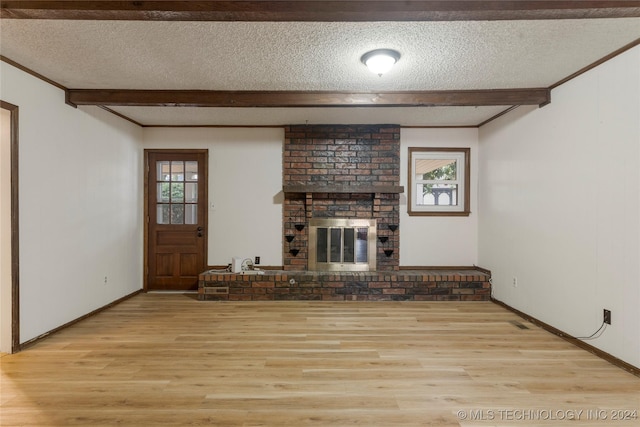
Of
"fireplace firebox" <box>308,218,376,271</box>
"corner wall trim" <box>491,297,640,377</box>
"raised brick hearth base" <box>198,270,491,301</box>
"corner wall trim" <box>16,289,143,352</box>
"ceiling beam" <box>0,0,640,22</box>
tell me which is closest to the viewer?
"ceiling beam" <box>0,0,640,22</box>

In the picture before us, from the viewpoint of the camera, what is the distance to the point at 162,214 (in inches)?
190

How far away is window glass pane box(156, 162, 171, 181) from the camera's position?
484 cm

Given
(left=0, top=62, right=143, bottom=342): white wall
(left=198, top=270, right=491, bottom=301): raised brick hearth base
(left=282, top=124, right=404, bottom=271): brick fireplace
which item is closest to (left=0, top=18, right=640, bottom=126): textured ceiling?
(left=0, top=62, right=143, bottom=342): white wall

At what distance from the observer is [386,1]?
184 centimetres

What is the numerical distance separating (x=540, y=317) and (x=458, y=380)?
177cm

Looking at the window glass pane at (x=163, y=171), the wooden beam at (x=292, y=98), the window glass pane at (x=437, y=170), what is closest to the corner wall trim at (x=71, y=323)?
the window glass pane at (x=163, y=171)

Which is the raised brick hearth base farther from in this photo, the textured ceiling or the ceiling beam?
the ceiling beam

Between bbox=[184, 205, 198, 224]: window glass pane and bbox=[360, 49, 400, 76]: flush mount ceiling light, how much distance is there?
132 inches

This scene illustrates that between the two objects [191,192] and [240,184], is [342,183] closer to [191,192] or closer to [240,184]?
[240,184]

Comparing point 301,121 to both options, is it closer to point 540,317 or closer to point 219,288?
point 219,288

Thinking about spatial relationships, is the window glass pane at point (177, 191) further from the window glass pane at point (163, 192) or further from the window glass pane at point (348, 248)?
the window glass pane at point (348, 248)

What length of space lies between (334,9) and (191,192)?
12.2ft

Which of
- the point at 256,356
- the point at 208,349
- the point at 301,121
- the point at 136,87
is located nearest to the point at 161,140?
the point at 136,87

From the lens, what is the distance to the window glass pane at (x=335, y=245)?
4730mm
